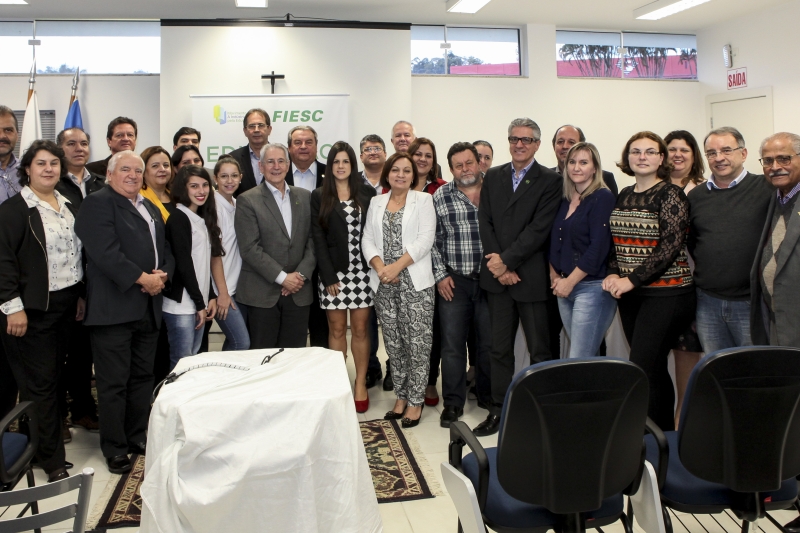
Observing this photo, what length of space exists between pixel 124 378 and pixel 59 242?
0.75 metres

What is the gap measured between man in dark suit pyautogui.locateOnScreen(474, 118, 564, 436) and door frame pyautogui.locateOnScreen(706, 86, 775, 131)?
218 inches

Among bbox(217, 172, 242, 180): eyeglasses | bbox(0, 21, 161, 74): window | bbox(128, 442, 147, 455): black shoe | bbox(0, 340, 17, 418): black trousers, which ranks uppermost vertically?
bbox(0, 21, 161, 74): window

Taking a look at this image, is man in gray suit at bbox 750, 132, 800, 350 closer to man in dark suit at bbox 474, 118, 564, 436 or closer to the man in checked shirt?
man in dark suit at bbox 474, 118, 564, 436

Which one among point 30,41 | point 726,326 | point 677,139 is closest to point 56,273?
point 726,326

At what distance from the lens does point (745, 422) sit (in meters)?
2.05

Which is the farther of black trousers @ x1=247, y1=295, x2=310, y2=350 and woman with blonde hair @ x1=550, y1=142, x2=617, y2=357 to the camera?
black trousers @ x1=247, y1=295, x2=310, y2=350

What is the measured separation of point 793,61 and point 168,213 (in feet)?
23.7

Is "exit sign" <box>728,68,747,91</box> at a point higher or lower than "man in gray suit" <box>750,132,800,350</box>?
higher

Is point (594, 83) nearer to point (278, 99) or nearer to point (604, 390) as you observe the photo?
point (278, 99)

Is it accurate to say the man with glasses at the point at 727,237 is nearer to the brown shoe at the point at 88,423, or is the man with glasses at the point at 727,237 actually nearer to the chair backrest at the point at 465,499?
the chair backrest at the point at 465,499

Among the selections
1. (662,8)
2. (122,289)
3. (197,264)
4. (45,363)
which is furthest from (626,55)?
(45,363)

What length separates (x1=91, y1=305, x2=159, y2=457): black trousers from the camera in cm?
329

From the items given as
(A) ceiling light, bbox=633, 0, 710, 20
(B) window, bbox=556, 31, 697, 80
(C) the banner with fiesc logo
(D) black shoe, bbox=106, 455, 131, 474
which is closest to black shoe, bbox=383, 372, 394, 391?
(D) black shoe, bbox=106, 455, 131, 474

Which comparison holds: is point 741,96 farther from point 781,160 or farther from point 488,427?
point 488,427
